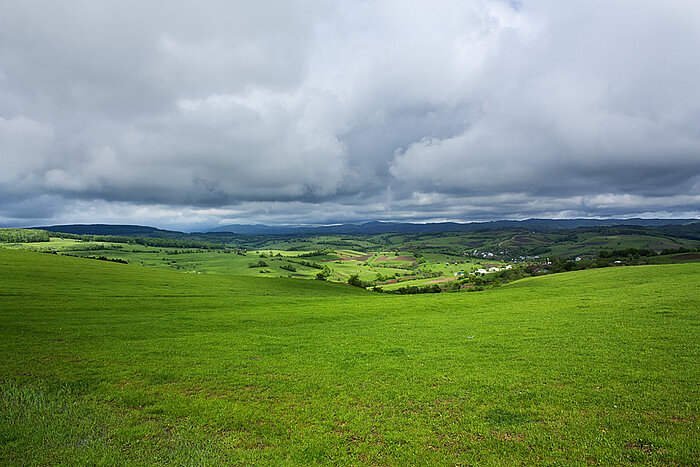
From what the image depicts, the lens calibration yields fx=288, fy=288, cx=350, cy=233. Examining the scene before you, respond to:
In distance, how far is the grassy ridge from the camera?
9203mm

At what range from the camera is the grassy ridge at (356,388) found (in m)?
9.20

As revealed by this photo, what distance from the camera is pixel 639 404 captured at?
34.3 ft

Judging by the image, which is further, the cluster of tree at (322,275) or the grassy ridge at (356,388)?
the cluster of tree at (322,275)

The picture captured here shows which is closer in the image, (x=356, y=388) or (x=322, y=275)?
(x=356, y=388)

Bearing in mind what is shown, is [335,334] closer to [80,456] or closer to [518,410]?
[518,410]

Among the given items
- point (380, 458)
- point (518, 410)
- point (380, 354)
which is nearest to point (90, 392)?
point (380, 458)

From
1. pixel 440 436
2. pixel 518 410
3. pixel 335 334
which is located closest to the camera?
pixel 440 436

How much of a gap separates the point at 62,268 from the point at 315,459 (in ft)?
212

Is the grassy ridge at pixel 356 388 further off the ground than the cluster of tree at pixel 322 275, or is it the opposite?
the grassy ridge at pixel 356 388

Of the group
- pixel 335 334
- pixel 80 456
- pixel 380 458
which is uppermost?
pixel 80 456

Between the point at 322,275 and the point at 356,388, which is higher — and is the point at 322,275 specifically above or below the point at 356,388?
below

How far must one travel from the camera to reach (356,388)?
1394 cm

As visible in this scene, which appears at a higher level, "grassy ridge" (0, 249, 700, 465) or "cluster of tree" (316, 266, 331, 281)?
"grassy ridge" (0, 249, 700, 465)

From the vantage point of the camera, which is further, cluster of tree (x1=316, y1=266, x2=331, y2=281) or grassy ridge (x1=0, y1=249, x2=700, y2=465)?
cluster of tree (x1=316, y1=266, x2=331, y2=281)
